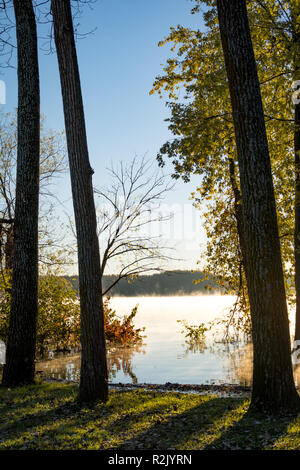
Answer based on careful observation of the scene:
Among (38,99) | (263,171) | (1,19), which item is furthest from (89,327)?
(1,19)

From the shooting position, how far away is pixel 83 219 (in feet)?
24.0

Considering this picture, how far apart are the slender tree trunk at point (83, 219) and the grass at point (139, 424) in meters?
0.55

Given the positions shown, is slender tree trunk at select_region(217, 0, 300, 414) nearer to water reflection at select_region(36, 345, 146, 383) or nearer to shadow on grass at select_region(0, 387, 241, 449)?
shadow on grass at select_region(0, 387, 241, 449)

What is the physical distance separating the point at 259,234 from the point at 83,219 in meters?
3.05

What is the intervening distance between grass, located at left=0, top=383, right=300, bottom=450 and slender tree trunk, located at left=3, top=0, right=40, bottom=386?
0.96 meters

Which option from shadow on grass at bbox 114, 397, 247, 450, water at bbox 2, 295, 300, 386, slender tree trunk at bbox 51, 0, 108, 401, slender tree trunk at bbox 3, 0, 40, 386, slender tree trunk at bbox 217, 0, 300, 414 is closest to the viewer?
shadow on grass at bbox 114, 397, 247, 450

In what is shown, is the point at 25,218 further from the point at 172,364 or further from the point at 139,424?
the point at 172,364

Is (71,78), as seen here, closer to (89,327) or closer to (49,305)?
(89,327)

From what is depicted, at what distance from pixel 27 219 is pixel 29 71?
130 inches

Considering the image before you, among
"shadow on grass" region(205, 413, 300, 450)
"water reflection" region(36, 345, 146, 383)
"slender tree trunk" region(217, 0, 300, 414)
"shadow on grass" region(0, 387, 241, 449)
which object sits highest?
"slender tree trunk" region(217, 0, 300, 414)

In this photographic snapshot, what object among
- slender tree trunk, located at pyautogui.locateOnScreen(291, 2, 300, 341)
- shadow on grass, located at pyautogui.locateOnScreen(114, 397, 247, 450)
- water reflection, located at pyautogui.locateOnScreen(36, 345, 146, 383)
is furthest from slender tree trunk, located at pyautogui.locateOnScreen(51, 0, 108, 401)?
slender tree trunk, located at pyautogui.locateOnScreen(291, 2, 300, 341)

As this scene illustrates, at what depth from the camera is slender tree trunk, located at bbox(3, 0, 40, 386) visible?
28.1 feet

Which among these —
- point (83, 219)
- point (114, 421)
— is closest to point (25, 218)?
point (83, 219)

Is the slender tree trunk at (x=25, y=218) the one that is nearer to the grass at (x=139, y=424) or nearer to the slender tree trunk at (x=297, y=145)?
the grass at (x=139, y=424)
